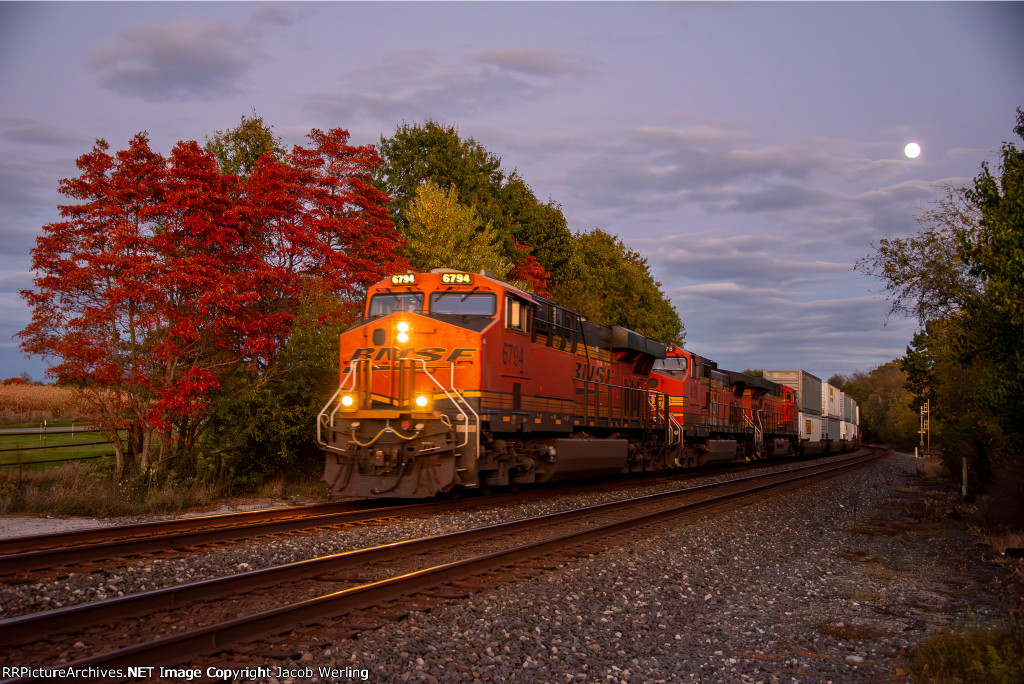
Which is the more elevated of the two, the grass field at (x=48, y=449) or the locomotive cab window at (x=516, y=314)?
the locomotive cab window at (x=516, y=314)

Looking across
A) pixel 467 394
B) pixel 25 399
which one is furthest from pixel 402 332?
pixel 25 399

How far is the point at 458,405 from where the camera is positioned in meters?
11.5

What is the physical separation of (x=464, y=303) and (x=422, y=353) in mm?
1200

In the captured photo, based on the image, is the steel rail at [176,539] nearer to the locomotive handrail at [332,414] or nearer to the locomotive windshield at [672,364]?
the locomotive handrail at [332,414]

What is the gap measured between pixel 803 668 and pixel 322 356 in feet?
37.6

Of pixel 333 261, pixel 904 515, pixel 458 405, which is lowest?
pixel 904 515

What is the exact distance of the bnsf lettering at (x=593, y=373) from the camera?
52.2ft

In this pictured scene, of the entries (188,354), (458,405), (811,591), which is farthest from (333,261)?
(811,591)

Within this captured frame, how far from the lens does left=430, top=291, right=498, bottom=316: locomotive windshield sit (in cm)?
1261

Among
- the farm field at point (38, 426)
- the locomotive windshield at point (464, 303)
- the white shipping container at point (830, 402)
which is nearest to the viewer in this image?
the locomotive windshield at point (464, 303)

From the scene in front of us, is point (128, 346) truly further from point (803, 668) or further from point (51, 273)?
point (803, 668)

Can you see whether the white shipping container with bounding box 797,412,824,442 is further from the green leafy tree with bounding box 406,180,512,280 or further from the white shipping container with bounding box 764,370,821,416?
the green leafy tree with bounding box 406,180,512,280

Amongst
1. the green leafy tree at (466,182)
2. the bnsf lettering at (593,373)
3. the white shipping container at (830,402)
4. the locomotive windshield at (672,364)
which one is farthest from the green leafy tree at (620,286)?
the bnsf lettering at (593,373)

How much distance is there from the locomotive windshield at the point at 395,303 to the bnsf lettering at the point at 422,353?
0.96m
